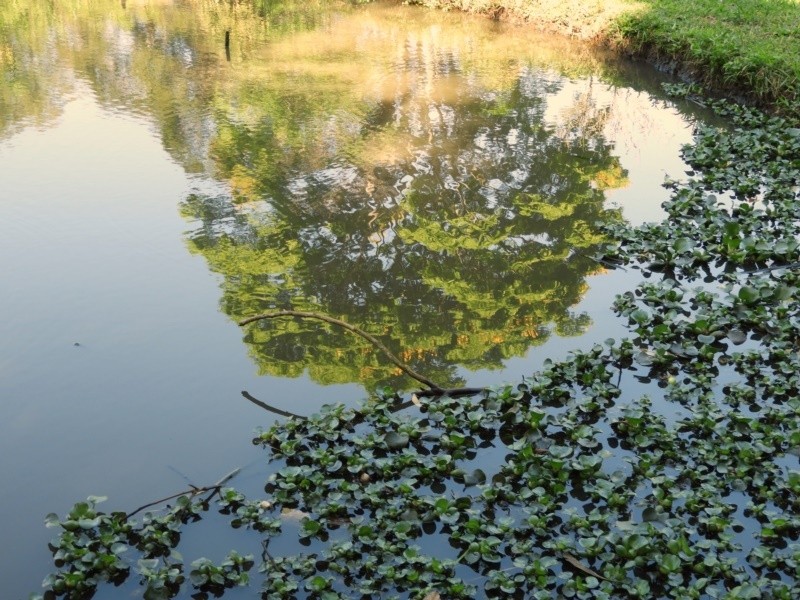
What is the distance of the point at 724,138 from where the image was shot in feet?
29.2

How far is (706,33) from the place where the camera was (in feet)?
37.7

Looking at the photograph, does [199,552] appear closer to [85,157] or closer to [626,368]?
[626,368]

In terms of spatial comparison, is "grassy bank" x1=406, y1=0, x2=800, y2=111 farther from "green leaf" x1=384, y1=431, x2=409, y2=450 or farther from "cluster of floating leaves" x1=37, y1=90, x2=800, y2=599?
"green leaf" x1=384, y1=431, x2=409, y2=450

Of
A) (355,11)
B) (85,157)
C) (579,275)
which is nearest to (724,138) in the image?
(579,275)

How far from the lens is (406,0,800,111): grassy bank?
32.8 feet

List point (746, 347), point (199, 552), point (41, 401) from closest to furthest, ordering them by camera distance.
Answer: point (199, 552) → point (41, 401) → point (746, 347)

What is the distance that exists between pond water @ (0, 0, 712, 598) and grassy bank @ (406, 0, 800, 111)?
57 cm

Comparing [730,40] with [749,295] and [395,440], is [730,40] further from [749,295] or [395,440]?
[395,440]

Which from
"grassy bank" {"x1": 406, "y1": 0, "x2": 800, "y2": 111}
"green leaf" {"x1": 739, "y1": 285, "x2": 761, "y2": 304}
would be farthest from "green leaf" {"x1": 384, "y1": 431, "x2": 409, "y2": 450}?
"grassy bank" {"x1": 406, "y1": 0, "x2": 800, "y2": 111}

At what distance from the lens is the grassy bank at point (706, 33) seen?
10.0 m

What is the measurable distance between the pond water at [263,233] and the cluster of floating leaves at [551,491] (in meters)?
0.33

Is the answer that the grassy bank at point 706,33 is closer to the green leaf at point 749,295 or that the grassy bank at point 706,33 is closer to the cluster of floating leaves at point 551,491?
the green leaf at point 749,295

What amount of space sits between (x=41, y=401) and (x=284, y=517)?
1.76 metres

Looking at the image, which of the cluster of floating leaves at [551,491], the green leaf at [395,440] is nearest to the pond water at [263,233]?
the cluster of floating leaves at [551,491]
